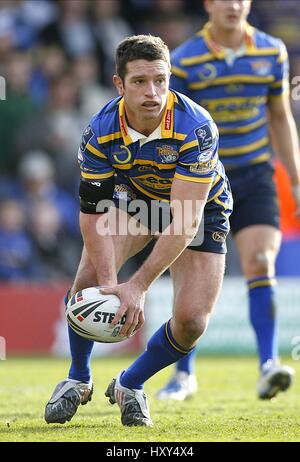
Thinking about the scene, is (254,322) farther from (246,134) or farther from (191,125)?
(191,125)

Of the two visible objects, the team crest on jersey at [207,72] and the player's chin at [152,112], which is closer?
the player's chin at [152,112]

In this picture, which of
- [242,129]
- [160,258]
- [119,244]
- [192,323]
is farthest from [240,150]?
[160,258]

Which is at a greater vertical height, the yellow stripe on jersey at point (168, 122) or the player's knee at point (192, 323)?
the yellow stripe on jersey at point (168, 122)

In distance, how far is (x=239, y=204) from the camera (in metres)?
7.16

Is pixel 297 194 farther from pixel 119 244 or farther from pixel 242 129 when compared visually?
pixel 119 244

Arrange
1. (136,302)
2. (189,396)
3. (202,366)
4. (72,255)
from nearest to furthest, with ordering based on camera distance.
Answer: (136,302), (189,396), (202,366), (72,255)

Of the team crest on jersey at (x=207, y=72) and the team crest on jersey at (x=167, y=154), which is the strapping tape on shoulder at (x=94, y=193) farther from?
the team crest on jersey at (x=207, y=72)

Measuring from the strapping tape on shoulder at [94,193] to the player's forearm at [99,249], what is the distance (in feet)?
0.14

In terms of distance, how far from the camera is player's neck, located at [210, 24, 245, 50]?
7.21 meters

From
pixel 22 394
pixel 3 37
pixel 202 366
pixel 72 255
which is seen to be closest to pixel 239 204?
pixel 22 394

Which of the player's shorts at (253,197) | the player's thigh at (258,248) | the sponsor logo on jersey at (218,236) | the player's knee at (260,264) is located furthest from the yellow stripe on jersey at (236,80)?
the sponsor logo on jersey at (218,236)

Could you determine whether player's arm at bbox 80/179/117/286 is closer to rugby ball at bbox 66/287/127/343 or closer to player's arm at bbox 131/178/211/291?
rugby ball at bbox 66/287/127/343

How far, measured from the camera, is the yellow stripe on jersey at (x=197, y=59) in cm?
711
